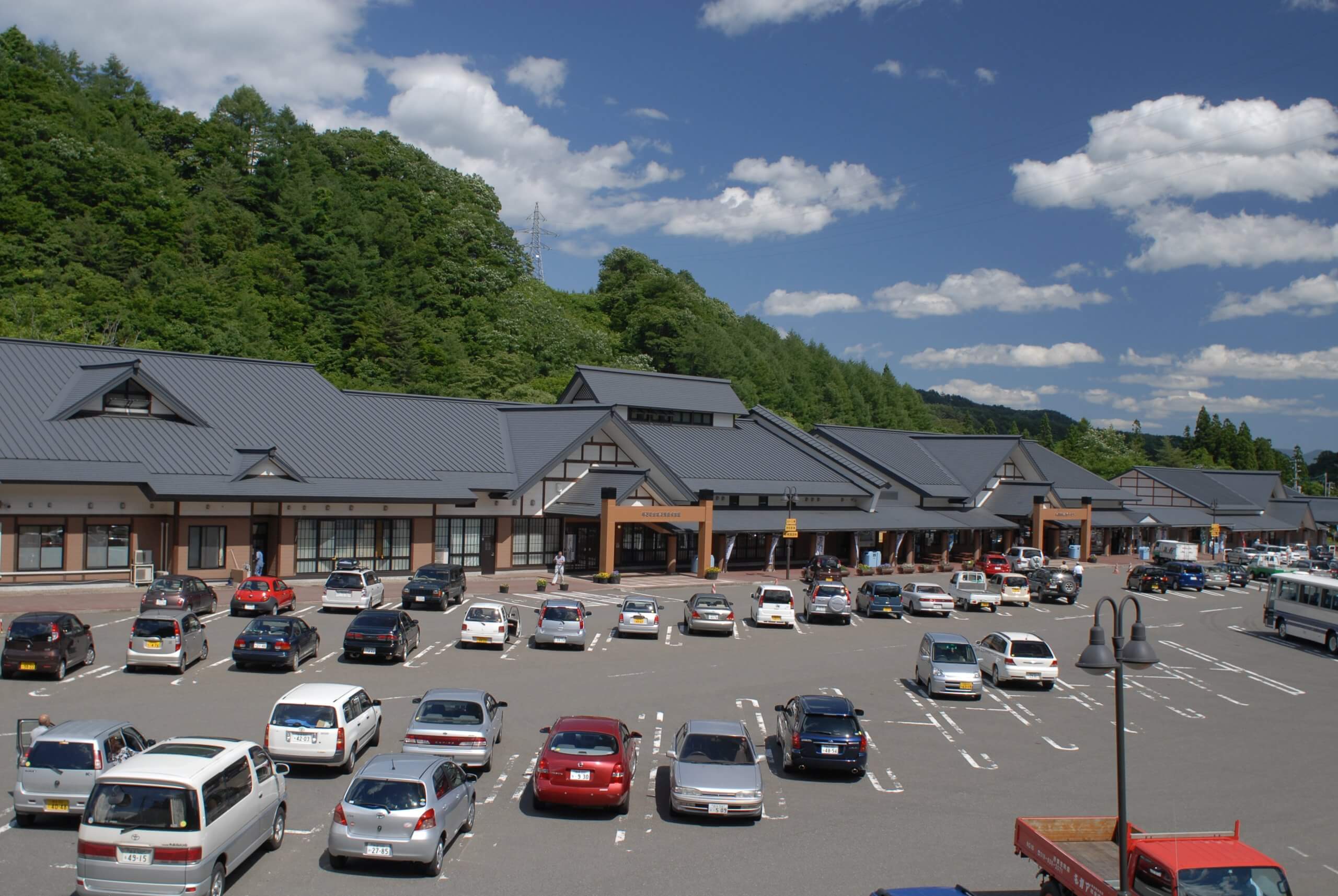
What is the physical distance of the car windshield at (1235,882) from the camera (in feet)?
36.2

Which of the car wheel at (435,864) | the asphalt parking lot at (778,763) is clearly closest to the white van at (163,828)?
the asphalt parking lot at (778,763)

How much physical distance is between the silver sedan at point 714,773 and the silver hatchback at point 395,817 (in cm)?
398

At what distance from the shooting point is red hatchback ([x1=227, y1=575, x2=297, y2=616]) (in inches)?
1379

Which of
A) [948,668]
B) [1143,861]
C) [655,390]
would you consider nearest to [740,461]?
[655,390]

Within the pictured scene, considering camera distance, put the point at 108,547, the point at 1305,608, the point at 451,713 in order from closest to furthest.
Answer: the point at 451,713, the point at 108,547, the point at 1305,608

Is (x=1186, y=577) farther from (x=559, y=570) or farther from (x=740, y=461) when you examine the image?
(x=559, y=570)

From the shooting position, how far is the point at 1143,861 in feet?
38.9

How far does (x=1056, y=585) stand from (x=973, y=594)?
6.41m

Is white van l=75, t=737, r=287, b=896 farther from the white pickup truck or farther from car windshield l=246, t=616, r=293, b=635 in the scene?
the white pickup truck

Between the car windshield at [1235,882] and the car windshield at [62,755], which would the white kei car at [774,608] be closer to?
the car windshield at [62,755]

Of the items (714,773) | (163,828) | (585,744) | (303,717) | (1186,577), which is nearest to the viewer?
(163,828)

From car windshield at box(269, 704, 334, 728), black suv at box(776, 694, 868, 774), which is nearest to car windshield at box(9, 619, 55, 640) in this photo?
car windshield at box(269, 704, 334, 728)

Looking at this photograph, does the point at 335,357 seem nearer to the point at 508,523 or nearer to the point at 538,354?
the point at 538,354

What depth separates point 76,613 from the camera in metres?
34.2
